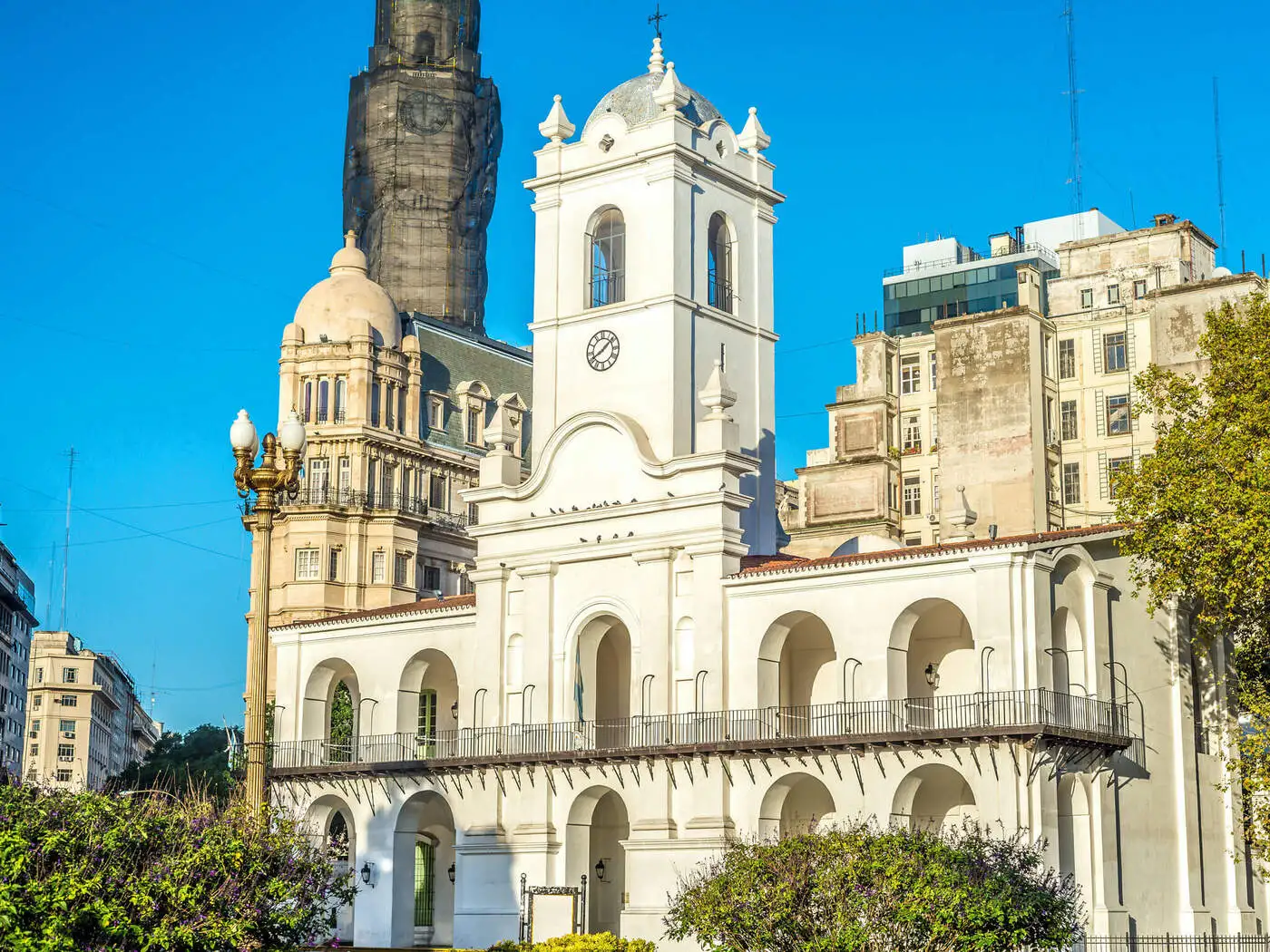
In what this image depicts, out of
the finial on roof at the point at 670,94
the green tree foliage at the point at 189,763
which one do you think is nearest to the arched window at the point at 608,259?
the finial on roof at the point at 670,94

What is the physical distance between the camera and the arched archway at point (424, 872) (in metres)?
54.8

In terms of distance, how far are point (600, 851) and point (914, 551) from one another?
14828 millimetres

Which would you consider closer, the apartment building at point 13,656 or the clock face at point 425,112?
the clock face at point 425,112

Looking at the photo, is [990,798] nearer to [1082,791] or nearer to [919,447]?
[1082,791]

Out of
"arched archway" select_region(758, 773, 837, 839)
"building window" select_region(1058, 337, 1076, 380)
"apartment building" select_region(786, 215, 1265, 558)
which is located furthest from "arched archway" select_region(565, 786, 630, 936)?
"building window" select_region(1058, 337, 1076, 380)

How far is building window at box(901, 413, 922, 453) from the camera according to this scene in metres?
78.5

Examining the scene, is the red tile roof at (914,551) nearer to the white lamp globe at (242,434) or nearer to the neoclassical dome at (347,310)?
the white lamp globe at (242,434)

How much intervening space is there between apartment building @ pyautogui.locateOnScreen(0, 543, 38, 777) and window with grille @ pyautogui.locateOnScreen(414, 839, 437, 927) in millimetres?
58292

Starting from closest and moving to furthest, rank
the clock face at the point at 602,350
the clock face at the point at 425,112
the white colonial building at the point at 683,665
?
1. the white colonial building at the point at 683,665
2. the clock face at the point at 602,350
3. the clock face at the point at 425,112

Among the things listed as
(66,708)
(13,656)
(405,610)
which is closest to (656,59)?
(405,610)

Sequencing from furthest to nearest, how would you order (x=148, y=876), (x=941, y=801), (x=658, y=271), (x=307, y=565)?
(x=307, y=565)
(x=658, y=271)
(x=941, y=801)
(x=148, y=876)

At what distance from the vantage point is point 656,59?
57.2 m

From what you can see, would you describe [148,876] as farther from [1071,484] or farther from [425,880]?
[1071,484]

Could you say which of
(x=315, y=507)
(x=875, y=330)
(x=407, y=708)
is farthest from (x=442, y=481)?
(x=407, y=708)
